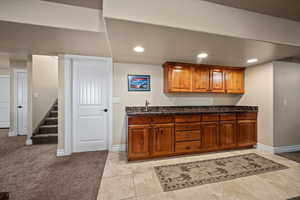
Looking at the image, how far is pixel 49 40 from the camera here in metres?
2.07

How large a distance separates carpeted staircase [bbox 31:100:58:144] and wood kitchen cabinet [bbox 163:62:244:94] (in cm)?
335

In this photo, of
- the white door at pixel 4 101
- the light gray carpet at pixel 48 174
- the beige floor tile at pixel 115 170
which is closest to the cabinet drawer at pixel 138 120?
the beige floor tile at pixel 115 170

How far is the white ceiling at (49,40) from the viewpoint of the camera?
1759mm

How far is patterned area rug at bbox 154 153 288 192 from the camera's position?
73.0 inches

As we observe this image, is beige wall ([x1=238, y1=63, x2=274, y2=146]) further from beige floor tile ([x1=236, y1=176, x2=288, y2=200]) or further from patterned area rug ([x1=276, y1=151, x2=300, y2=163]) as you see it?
beige floor tile ([x1=236, y1=176, x2=288, y2=200])

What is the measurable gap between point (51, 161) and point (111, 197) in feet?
5.56

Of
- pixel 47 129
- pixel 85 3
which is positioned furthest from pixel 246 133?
pixel 47 129

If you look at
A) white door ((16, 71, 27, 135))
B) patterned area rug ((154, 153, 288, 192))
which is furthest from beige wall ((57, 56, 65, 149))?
white door ((16, 71, 27, 135))

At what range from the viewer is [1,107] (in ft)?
17.1

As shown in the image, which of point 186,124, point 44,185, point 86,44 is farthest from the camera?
point 186,124

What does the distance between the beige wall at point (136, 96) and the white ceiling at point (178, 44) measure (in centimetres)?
58

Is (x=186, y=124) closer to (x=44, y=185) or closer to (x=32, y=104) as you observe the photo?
(x=44, y=185)

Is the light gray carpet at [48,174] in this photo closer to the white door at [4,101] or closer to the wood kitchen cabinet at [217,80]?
the wood kitchen cabinet at [217,80]

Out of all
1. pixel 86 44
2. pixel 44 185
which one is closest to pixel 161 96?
pixel 86 44
